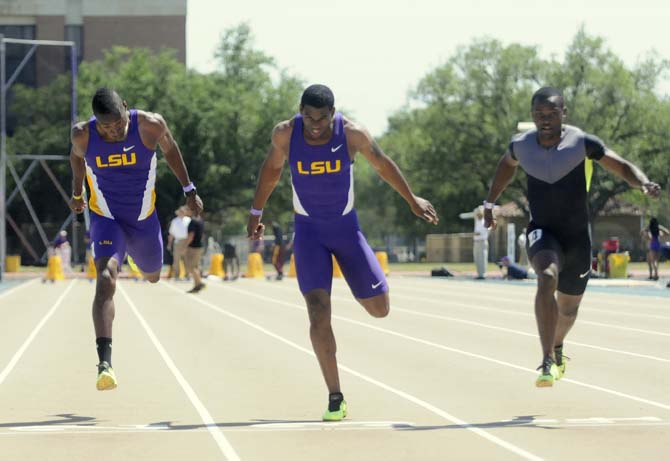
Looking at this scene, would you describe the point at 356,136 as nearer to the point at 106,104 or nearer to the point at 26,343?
the point at 106,104

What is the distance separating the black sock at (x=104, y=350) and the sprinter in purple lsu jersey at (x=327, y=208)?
1472 millimetres

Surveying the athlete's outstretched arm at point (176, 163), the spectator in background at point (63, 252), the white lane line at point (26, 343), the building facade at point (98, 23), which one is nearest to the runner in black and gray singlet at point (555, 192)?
the athlete's outstretched arm at point (176, 163)

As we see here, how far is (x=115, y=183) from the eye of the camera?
31.4ft

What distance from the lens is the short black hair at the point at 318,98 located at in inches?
315

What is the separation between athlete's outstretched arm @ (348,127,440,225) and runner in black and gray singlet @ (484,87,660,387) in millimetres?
902

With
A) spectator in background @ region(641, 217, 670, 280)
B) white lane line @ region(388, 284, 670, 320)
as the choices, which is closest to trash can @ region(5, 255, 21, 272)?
white lane line @ region(388, 284, 670, 320)

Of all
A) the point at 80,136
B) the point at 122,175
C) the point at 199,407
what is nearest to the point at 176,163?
the point at 122,175

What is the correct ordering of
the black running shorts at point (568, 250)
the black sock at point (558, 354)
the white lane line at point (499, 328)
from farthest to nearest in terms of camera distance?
the white lane line at point (499, 328)
the black sock at point (558, 354)
the black running shorts at point (568, 250)

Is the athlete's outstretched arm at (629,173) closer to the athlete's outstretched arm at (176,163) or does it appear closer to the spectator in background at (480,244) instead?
the athlete's outstretched arm at (176,163)

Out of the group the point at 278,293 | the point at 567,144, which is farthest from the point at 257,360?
the point at 278,293

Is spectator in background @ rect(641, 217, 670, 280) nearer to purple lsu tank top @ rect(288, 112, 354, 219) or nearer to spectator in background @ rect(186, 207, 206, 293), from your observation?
spectator in background @ rect(186, 207, 206, 293)

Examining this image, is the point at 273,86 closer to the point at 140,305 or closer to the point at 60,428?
the point at 140,305

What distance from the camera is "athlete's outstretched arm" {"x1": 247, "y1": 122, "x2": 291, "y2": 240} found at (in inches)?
328

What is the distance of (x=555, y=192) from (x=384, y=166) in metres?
1.46
